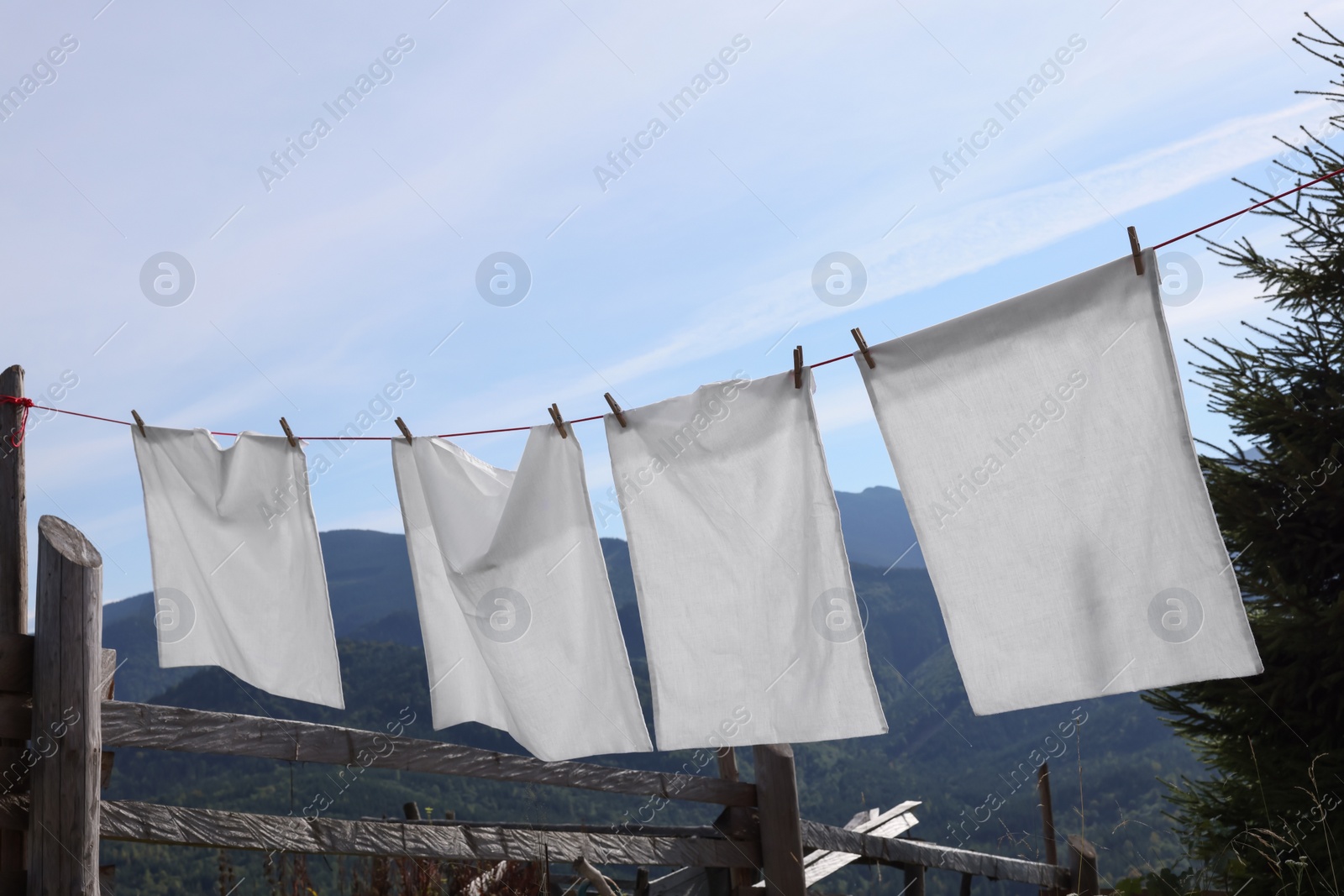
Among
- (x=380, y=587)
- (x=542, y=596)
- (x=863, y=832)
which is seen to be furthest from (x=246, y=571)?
(x=380, y=587)

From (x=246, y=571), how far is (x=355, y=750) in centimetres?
89

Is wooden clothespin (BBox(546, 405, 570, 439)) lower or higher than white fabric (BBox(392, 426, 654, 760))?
higher

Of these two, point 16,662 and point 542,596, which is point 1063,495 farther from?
point 16,662

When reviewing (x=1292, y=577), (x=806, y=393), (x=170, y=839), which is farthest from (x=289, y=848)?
(x=1292, y=577)

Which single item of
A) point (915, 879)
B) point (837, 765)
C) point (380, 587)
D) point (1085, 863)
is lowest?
point (837, 765)

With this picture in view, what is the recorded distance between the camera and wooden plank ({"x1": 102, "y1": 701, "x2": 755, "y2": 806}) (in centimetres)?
302

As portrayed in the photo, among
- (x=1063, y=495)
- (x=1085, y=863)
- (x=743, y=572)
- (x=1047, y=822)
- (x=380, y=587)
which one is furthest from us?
(x=380, y=587)

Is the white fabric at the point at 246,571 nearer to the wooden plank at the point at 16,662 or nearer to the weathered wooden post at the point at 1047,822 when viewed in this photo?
the wooden plank at the point at 16,662

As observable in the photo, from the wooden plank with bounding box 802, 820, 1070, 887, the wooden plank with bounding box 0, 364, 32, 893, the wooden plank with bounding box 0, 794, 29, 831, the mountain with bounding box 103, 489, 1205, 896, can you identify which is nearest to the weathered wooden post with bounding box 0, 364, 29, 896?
the wooden plank with bounding box 0, 364, 32, 893

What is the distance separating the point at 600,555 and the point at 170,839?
1611 millimetres

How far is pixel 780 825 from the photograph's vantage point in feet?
13.9

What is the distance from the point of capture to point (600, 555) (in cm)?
355

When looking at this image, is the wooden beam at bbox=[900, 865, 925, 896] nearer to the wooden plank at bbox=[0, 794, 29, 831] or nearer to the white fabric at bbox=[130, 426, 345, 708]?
the white fabric at bbox=[130, 426, 345, 708]

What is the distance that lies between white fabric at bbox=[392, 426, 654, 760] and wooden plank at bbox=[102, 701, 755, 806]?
25 centimetres
